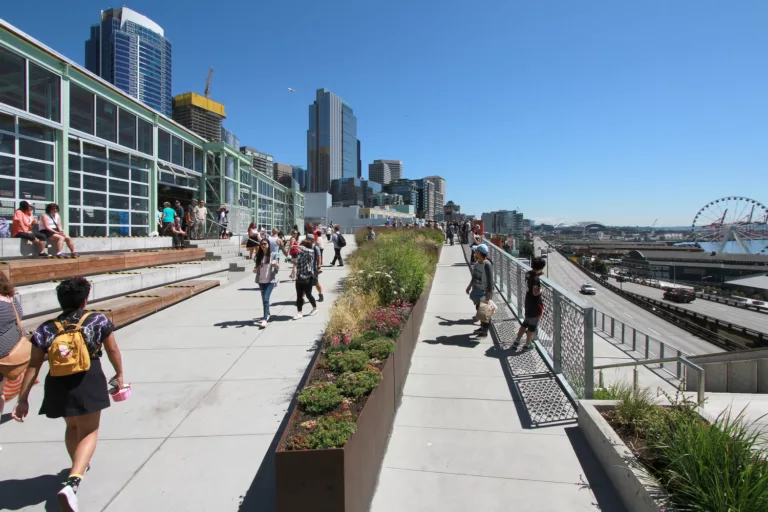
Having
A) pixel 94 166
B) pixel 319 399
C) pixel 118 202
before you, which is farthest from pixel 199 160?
pixel 319 399

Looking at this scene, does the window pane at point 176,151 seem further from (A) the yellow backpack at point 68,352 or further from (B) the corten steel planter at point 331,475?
(B) the corten steel planter at point 331,475

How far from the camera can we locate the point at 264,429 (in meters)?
4.23

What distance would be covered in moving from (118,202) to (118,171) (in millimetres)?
1103

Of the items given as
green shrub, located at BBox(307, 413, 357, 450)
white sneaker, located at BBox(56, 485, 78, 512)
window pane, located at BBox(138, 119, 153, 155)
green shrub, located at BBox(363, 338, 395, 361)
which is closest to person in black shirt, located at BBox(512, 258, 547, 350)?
green shrub, located at BBox(363, 338, 395, 361)

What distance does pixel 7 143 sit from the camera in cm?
1076

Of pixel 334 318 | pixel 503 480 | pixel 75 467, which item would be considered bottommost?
pixel 503 480

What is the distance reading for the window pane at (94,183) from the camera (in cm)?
1361

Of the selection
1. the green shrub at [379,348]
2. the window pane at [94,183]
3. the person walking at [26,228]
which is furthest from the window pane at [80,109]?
the green shrub at [379,348]

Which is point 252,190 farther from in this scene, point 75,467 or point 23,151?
point 75,467

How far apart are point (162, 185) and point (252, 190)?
9161 mm

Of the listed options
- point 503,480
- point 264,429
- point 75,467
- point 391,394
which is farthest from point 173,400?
point 503,480

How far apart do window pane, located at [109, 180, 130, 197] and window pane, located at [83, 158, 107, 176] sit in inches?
21.7

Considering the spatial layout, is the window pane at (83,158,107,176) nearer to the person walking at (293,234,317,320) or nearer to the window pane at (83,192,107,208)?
the window pane at (83,192,107,208)

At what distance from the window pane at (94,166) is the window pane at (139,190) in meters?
1.83
